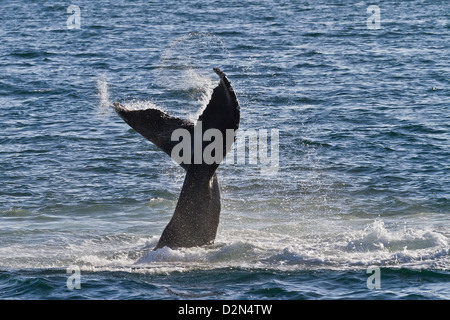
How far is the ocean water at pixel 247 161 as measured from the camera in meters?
10.1

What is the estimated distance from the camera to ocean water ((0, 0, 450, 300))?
1010 cm

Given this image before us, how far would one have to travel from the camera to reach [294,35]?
103ft

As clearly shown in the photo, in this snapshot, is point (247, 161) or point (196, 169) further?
point (247, 161)

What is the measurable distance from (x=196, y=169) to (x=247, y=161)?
7.42m

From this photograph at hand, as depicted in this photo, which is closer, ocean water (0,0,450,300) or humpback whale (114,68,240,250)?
humpback whale (114,68,240,250)

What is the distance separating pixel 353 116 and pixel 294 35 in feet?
37.0

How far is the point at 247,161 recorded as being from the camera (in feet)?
57.8

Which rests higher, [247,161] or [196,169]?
Result: [196,169]

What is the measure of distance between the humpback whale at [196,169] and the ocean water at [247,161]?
0.81ft

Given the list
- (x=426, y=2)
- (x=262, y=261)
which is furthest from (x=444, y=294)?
(x=426, y=2)

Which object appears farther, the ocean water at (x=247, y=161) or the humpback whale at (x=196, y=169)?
the ocean water at (x=247, y=161)

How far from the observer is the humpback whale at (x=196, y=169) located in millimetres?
9961

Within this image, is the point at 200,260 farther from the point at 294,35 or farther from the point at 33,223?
the point at 294,35

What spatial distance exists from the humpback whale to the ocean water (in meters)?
0.25
